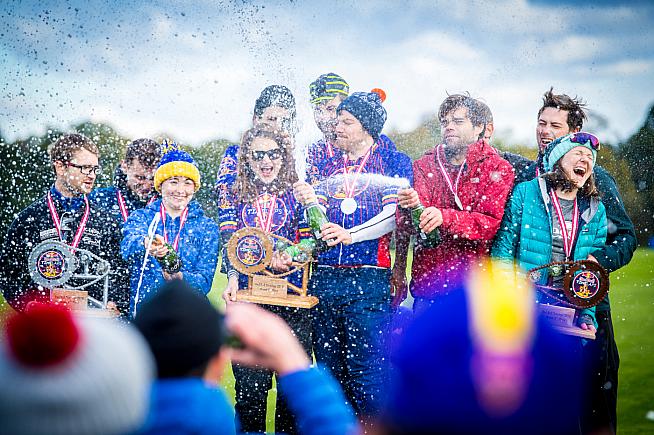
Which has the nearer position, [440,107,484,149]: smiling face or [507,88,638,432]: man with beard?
[507,88,638,432]: man with beard

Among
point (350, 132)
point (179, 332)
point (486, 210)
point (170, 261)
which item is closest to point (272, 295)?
point (170, 261)

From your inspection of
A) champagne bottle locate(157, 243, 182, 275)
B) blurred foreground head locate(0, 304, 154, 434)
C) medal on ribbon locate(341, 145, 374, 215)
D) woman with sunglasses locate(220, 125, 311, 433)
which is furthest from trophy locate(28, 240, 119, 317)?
blurred foreground head locate(0, 304, 154, 434)

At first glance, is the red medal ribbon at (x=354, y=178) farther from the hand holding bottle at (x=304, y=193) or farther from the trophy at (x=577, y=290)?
the trophy at (x=577, y=290)

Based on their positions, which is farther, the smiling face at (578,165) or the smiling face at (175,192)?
the smiling face at (175,192)

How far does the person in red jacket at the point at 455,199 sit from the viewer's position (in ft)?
11.7

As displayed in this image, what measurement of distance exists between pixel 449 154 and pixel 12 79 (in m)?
3.01

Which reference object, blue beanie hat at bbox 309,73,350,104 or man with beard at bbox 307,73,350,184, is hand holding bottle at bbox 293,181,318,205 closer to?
man with beard at bbox 307,73,350,184

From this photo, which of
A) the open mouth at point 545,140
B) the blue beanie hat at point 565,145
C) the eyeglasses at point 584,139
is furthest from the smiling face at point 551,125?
the eyeglasses at point 584,139

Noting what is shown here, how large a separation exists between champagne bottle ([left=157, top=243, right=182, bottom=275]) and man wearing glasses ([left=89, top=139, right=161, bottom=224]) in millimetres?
493

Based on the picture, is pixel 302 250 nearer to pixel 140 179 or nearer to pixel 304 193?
pixel 304 193

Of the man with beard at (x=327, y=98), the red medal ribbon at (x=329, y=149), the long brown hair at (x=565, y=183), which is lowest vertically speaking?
the long brown hair at (x=565, y=183)

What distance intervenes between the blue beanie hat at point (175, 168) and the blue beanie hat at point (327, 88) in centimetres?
93

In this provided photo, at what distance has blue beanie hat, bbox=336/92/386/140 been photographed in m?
3.76

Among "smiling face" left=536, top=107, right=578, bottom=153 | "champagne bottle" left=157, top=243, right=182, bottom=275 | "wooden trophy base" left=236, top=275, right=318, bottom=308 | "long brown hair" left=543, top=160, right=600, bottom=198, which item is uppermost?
"smiling face" left=536, top=107, right=578, bottom=153
